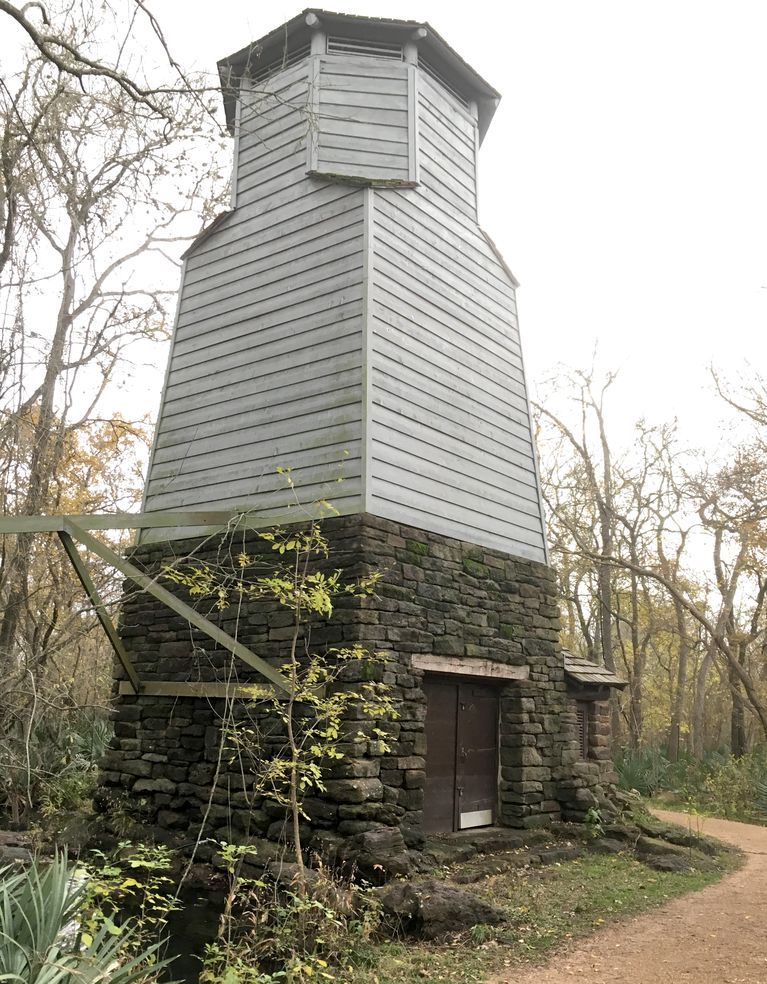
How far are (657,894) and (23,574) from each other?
27.1 feet

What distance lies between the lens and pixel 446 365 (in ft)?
29.7

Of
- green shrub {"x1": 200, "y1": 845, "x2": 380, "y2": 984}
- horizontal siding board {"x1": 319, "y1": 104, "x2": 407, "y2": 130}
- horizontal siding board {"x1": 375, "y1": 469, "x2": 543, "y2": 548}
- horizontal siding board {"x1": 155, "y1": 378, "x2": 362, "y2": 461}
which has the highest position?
horizontal siding board {"x1": 319, "y1": 104, "x2": 407, "y2": 130}

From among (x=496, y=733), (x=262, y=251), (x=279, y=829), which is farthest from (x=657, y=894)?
(x=262, y=251)

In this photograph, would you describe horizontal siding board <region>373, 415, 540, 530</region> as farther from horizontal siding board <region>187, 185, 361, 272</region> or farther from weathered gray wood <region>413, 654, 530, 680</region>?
horizontal siding board <region>187, 185, 361, 272</region>

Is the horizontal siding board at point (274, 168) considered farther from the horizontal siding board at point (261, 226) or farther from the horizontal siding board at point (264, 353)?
the horizontal siding board at point (264, 353)

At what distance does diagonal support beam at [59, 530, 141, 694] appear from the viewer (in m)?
6.95

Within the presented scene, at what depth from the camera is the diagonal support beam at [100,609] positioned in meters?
6.95

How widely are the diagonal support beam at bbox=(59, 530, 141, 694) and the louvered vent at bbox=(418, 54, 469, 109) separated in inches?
286

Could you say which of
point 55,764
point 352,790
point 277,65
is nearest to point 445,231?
point 277,65

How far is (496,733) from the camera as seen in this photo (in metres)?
9.03

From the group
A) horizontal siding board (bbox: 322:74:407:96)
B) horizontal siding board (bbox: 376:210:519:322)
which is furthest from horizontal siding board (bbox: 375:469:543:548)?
horizontal siding board (bbox: 322:74:407:96)

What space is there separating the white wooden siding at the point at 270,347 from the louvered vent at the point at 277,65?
209 millimetres

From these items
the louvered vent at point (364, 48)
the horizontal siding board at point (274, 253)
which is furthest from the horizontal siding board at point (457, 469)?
the louvered vent at point (364, 48)

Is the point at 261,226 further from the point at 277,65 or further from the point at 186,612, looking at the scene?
the point at 186,612
